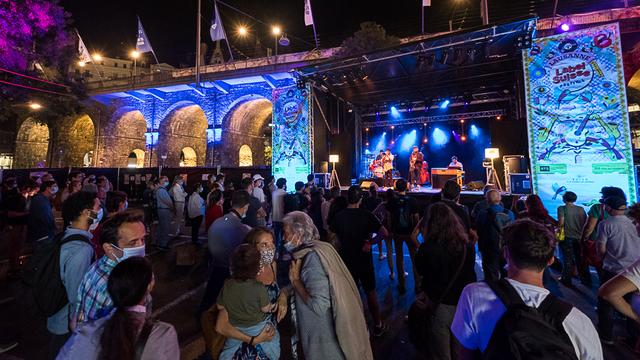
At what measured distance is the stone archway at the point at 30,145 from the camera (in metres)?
21.2

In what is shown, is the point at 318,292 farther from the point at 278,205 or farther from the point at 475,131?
the point at 475,131

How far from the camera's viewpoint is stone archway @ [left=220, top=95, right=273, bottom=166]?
55.4ft

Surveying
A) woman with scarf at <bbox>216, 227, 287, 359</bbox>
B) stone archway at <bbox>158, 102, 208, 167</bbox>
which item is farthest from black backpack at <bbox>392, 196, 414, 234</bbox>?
stone archway at <bbox>158, 102, 208, 167</bbox>

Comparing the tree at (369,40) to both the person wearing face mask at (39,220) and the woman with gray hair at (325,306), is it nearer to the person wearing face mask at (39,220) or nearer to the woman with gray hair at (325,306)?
the person wearing face mask at (39,220)

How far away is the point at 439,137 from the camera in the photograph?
1574 centimetres

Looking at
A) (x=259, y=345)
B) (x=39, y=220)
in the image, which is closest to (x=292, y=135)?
(x=39, y=220)

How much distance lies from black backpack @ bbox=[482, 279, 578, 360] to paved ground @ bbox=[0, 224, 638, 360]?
2121 millimetres

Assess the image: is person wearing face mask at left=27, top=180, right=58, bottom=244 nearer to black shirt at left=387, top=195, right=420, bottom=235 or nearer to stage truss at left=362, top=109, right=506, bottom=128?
black shirt at left=387, top=195, right=420, bottom=235

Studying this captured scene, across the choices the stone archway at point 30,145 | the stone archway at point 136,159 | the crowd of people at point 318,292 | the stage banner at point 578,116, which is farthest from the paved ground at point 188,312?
the stone archway at point 30,145

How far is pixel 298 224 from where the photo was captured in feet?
6.58

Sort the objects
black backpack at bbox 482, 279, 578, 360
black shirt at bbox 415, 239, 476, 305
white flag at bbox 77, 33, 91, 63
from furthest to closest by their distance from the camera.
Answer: white flag at bbox 77, 33, 91, 63 < black shirt at bbox 415, 239, 476, 305 < black backpack at bbox 482, 279, 578, 360

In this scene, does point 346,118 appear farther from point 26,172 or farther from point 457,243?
point 26,172

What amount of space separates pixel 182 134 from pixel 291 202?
17.0m

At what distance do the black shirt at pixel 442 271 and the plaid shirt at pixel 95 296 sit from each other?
2298 mm
